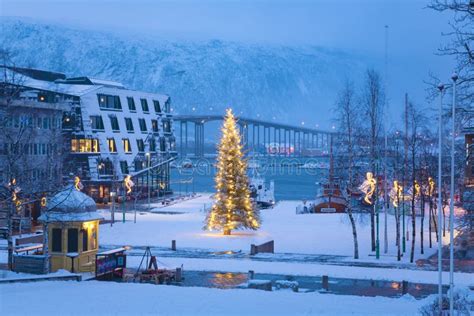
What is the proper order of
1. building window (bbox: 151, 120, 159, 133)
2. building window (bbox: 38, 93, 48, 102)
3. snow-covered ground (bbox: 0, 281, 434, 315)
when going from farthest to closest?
building window (bbox: 151, 120, 159, 133) < building window (bbox: 38, 93, 48, 102) < snow-covered ground (bbox: 0, 281, 434, 315)

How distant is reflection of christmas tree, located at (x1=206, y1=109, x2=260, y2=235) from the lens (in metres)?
42.2

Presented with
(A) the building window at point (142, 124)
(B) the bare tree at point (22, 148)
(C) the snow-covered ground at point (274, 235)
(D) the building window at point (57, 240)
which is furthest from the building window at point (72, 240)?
(A) the building window at point (142, 124)

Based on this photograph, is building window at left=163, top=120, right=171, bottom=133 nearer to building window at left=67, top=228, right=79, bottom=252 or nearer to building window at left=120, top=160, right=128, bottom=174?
building window at left=120, top=160, right=128, bottom=174

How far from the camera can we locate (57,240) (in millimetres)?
27906

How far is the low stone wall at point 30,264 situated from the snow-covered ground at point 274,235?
12645 mm

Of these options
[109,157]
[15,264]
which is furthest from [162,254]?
[109,157]

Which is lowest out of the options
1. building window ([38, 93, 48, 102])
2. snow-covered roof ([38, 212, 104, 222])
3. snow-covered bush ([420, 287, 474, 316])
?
snow-covered bush ([420, 287, 474, 316])

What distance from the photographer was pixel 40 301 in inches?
779

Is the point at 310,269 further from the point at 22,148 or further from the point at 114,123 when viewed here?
the point at 114,123

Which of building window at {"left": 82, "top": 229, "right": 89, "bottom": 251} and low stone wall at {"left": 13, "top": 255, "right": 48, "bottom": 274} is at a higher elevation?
building window at {"left": 82, "top": 229, "right": 89, "bottom": 251}

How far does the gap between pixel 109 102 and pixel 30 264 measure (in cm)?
6000

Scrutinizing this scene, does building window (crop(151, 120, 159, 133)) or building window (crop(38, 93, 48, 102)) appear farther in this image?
building window (crop(151, 120, 159, 133))

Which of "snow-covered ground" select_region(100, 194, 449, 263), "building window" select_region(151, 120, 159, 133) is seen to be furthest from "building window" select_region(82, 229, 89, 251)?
"building window" select_region(151, 120, 159, 133)

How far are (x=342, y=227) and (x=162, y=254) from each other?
1907 centimetres
